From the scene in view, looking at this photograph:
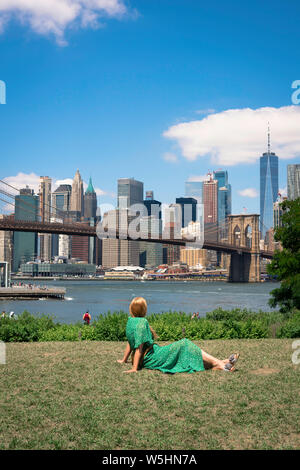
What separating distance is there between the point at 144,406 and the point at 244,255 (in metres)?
128

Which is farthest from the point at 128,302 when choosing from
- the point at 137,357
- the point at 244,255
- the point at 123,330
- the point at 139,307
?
the point at 244,255

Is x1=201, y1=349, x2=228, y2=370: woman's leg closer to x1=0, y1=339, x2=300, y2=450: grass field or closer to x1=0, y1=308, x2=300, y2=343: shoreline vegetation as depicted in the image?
x1=0, y1=339, x2=300, y2=450: grass field

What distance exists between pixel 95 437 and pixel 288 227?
21.1 meters

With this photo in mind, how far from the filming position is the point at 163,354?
30.4 ft

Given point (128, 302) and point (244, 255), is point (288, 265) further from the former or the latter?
point (244, 255)

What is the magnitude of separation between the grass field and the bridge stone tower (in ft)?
391

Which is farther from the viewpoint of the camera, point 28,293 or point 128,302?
point 28,293

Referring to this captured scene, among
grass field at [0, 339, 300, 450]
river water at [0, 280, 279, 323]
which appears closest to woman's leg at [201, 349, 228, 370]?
grass field at [0, 339, 300, 450]

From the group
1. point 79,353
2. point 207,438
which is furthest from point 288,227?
point 207,438

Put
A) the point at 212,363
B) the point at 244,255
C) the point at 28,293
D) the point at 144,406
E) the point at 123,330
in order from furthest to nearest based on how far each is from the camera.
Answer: the point at 244,255 < the point at 28,293 < the point at 123,330 < the point at 212,363 < the point at 144,406

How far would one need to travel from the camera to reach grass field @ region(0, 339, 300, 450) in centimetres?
573
